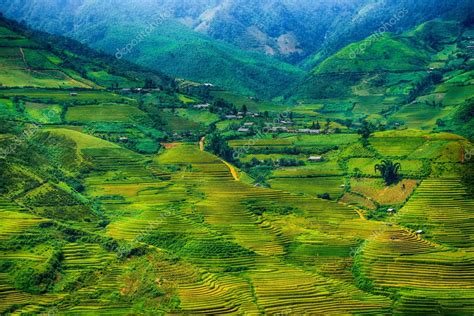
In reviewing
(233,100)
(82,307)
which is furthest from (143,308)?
(233,100)

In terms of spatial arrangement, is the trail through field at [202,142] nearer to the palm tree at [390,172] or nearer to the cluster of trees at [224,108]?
the cluster of trees at [224,108]

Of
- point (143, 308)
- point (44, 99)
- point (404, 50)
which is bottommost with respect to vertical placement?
point (143, 308)

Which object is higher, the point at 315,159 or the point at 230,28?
the point at 230,28

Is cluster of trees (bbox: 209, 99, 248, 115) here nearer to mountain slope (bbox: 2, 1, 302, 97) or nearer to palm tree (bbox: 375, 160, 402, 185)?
mountain slope (bbox: 2, 1, 302, 97)

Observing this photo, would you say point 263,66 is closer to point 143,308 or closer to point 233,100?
point 233,100

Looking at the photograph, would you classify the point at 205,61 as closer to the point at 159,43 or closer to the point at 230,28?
the point at 159,43

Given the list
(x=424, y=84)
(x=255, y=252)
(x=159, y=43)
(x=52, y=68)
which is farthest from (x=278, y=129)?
(x=159, y=43)

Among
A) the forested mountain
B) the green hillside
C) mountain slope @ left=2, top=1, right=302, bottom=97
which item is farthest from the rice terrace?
the forested mountain
